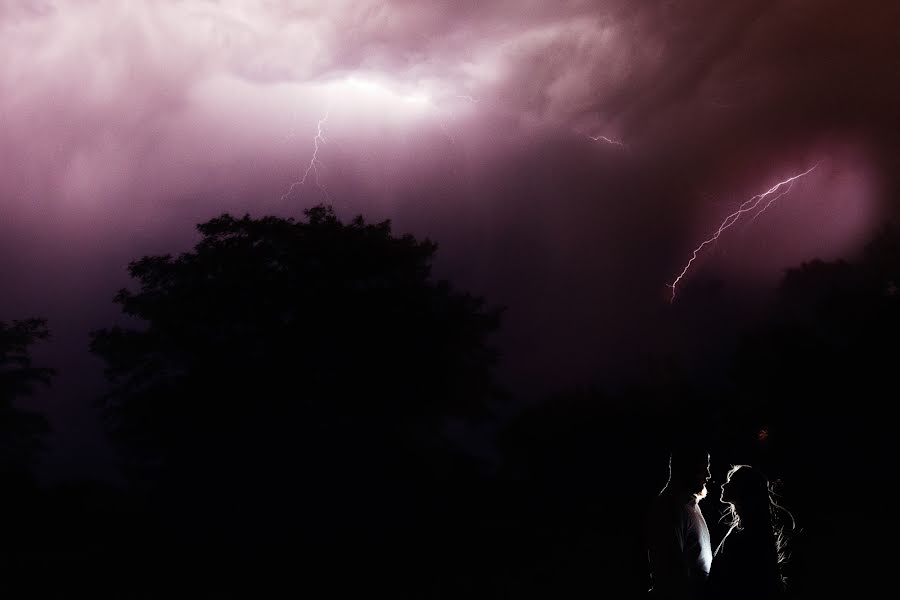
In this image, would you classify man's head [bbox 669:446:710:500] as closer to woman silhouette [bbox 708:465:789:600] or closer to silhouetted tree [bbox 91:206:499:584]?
woman silhouette [bbox 708:465:789:600]

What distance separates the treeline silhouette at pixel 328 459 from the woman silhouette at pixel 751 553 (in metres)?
5.05

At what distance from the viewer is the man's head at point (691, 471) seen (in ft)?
14.5

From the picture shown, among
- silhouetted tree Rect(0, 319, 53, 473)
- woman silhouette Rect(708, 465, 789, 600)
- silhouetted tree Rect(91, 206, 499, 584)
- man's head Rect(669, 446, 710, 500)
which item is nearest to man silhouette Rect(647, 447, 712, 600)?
man's head Rect(669, 446, 710, 500)

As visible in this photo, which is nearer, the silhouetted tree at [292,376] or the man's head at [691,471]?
the man's head at [691,471]

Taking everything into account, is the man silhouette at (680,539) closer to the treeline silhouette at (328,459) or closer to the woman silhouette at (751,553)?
the woman silhouette at (751,553)

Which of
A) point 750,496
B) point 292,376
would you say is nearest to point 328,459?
point 292,376

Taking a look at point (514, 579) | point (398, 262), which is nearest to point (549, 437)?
point (398, 262)

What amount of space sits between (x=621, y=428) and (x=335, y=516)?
45.1 ft

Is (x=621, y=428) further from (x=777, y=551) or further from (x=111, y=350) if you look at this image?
(x=777, y=551)

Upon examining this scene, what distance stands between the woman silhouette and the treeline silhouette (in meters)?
5.05

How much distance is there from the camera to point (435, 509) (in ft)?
57.2

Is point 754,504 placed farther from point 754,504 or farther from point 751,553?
point 751,553

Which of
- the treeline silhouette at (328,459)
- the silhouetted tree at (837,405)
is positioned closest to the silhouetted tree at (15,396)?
the treeline silhouette at (328,459)

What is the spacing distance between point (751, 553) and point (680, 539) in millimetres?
2963
